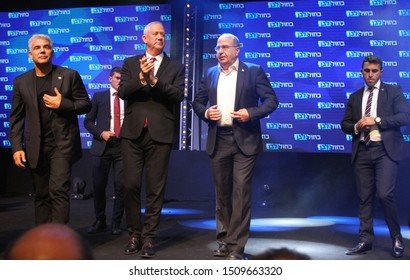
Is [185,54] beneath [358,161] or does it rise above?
above

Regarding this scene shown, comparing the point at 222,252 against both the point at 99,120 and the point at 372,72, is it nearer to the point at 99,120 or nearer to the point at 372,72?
the point at 372,72

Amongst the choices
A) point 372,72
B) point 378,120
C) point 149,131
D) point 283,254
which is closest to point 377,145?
point 378,120

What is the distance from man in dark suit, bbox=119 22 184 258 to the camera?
449cm

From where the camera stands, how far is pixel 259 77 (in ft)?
15.3

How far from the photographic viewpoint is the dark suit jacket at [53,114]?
14.3ft

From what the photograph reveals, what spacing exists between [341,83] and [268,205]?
6.78ft

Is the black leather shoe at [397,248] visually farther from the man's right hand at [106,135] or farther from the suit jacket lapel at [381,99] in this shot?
the man's right hand at [106,135]

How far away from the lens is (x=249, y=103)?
4.64m

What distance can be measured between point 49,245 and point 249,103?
349 centimetres

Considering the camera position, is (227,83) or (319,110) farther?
(319,110)

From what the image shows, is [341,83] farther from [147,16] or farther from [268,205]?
[147,16]

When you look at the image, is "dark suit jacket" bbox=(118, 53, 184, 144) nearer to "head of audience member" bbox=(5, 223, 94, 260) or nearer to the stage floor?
the stage floor
